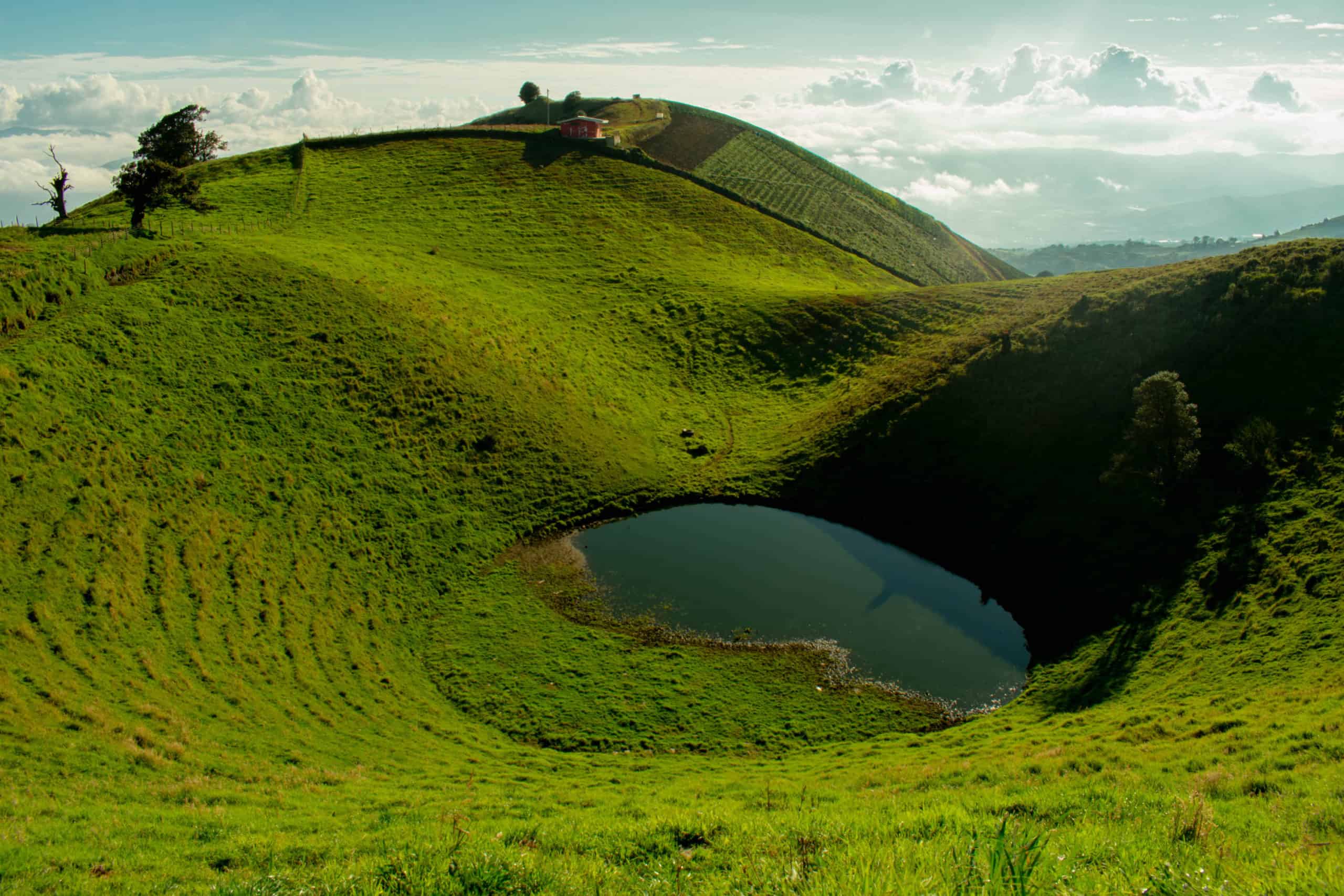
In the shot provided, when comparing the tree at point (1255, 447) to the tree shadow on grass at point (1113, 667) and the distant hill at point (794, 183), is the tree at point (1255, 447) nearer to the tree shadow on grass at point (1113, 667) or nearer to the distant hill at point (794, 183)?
the tree shadow on grass at point (1113, 667)

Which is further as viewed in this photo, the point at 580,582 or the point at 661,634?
the point at 580,582

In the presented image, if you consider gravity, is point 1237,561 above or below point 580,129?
below

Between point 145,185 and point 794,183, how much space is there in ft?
326

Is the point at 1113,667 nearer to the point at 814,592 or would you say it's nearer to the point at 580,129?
the point at 814,592

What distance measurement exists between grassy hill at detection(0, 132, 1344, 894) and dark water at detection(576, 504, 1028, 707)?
1931 mm

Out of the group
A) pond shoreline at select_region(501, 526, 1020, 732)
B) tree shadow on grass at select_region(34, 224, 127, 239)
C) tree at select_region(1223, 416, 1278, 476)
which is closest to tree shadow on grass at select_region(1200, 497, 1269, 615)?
tree at select_region(1223, 416, 1278, 476)

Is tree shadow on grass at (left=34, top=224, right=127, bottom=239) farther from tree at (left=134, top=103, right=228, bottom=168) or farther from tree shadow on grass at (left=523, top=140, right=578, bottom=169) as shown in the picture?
tree shadow on grass at (left=523, top=140, right=578, bottom=169)

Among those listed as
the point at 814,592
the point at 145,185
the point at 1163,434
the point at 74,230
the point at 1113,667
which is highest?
the point at 145,185

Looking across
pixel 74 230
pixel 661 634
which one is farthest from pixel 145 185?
pixel 661 634

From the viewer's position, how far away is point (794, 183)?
13212 centimetres

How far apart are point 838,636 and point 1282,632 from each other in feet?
61.7

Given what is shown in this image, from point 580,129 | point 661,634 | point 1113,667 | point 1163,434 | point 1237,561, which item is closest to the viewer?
point 1113,667

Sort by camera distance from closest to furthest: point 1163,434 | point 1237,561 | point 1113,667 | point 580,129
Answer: point 1113,667, point 1237,561, point 1163,434, point 580,129

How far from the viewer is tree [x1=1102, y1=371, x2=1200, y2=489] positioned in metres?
40.6
